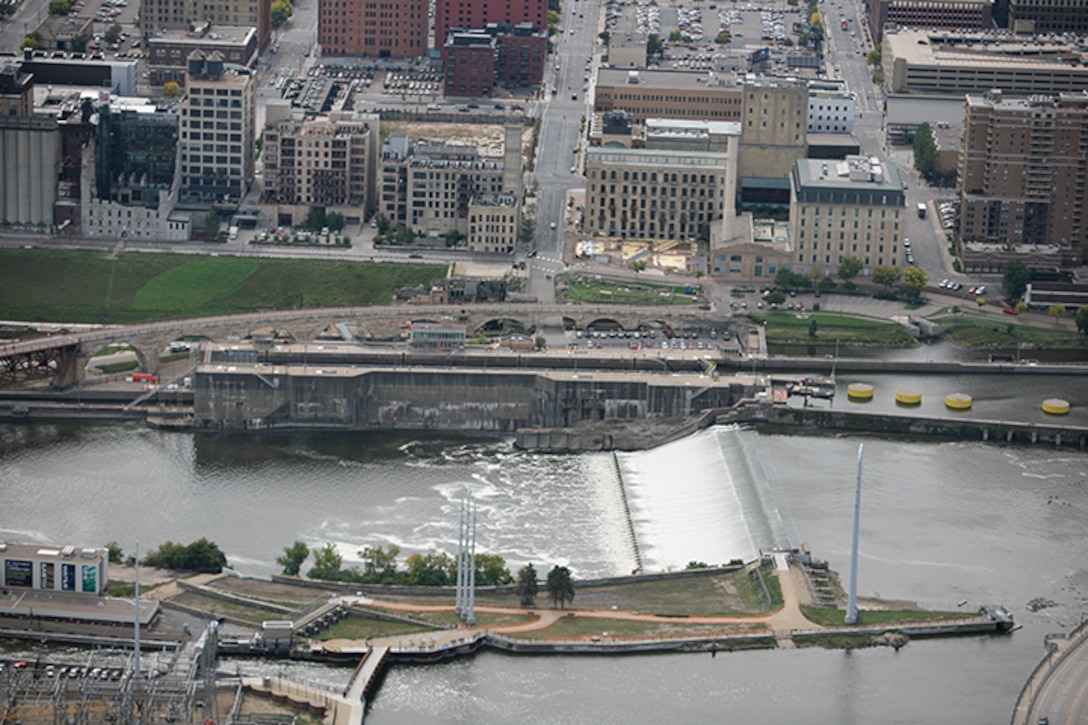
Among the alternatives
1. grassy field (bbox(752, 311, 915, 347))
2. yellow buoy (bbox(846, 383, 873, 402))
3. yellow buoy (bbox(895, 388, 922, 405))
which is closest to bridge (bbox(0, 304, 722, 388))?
grassy field (bbox(752, 311, 915, 347))

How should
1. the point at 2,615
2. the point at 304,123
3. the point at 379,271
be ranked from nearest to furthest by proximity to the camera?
the point at 2,615 < the point at 379,271 < the point at 304,123

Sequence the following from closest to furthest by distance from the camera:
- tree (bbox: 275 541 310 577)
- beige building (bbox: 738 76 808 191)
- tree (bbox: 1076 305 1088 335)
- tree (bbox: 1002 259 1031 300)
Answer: tree (bbox: 275 541 310 577) → tree (bbox: 1076 305 1088 335) → tree (bbox: 1002 259 1031 300) → beige building (bbox: 738 76 808 191)

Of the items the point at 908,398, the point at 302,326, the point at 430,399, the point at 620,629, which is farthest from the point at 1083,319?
the point at 620,629

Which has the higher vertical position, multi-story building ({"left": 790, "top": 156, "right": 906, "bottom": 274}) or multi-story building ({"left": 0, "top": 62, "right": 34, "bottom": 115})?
multi-story building ({"left": 0, "top": 62, "right": 34, "bottom": 115})

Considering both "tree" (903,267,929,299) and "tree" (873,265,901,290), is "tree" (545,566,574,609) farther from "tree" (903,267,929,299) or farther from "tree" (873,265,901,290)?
"tree" (903,267,929,299)

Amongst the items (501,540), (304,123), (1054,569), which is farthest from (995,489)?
(304,123)

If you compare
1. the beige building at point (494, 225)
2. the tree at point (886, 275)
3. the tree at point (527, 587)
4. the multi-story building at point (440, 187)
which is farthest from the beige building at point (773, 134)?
the tree at point (527, 587)

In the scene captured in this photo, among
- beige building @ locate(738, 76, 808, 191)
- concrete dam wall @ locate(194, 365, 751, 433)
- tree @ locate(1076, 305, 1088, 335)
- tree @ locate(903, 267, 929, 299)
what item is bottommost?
concrete dam wall @ locate(194, 365, 751, 433)

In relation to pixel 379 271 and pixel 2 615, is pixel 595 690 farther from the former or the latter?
pixel 379 271
